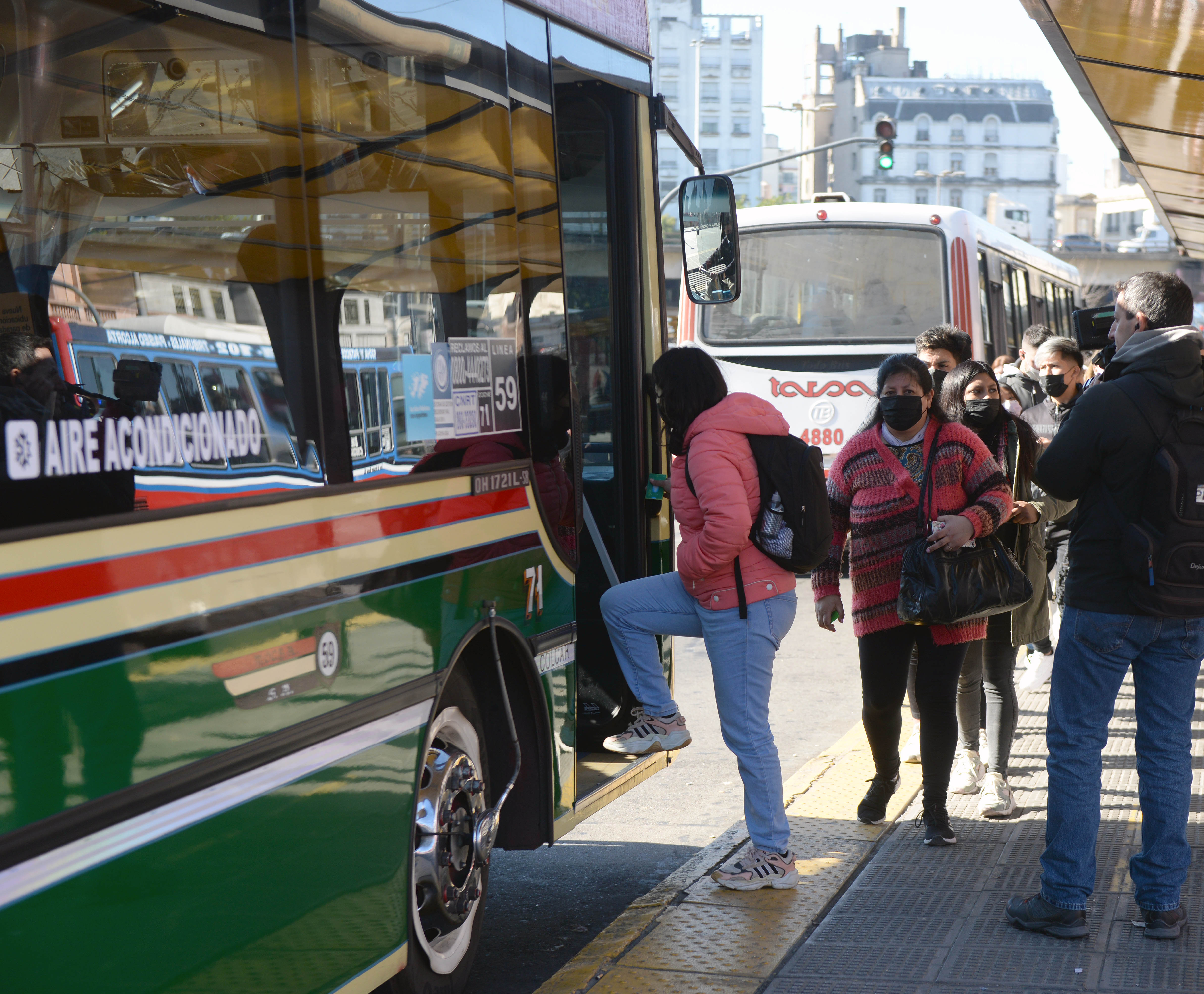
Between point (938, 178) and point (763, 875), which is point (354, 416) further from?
point (938, 178)

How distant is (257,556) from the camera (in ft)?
8.36

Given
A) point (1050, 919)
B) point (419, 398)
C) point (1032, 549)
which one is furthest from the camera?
point (1032, 549)

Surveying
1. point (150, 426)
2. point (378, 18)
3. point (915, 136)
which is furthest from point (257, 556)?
point (915, 136)

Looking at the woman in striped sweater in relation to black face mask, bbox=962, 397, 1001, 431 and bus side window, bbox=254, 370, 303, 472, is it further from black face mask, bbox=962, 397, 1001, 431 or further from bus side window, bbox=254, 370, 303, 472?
bus side window, bbox=254, 370, 303, 472

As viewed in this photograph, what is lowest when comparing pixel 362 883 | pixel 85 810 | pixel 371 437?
pixel 362 883

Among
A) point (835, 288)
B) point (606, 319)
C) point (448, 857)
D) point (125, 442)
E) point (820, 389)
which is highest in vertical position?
point (835, 288)

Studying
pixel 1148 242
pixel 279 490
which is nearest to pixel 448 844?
pixel 279 490

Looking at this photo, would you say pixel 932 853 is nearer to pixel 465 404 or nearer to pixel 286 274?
pixel 465 404

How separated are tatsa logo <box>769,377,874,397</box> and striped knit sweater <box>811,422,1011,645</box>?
794cm

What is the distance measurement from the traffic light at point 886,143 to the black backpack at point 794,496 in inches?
699

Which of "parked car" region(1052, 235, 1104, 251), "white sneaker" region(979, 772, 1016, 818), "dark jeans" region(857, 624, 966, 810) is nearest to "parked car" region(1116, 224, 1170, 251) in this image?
"parked car" region(1052, 235, 1104, 251)

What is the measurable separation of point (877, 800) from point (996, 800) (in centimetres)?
51

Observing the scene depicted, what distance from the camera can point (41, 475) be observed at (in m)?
2.10

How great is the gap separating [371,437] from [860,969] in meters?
2.04
